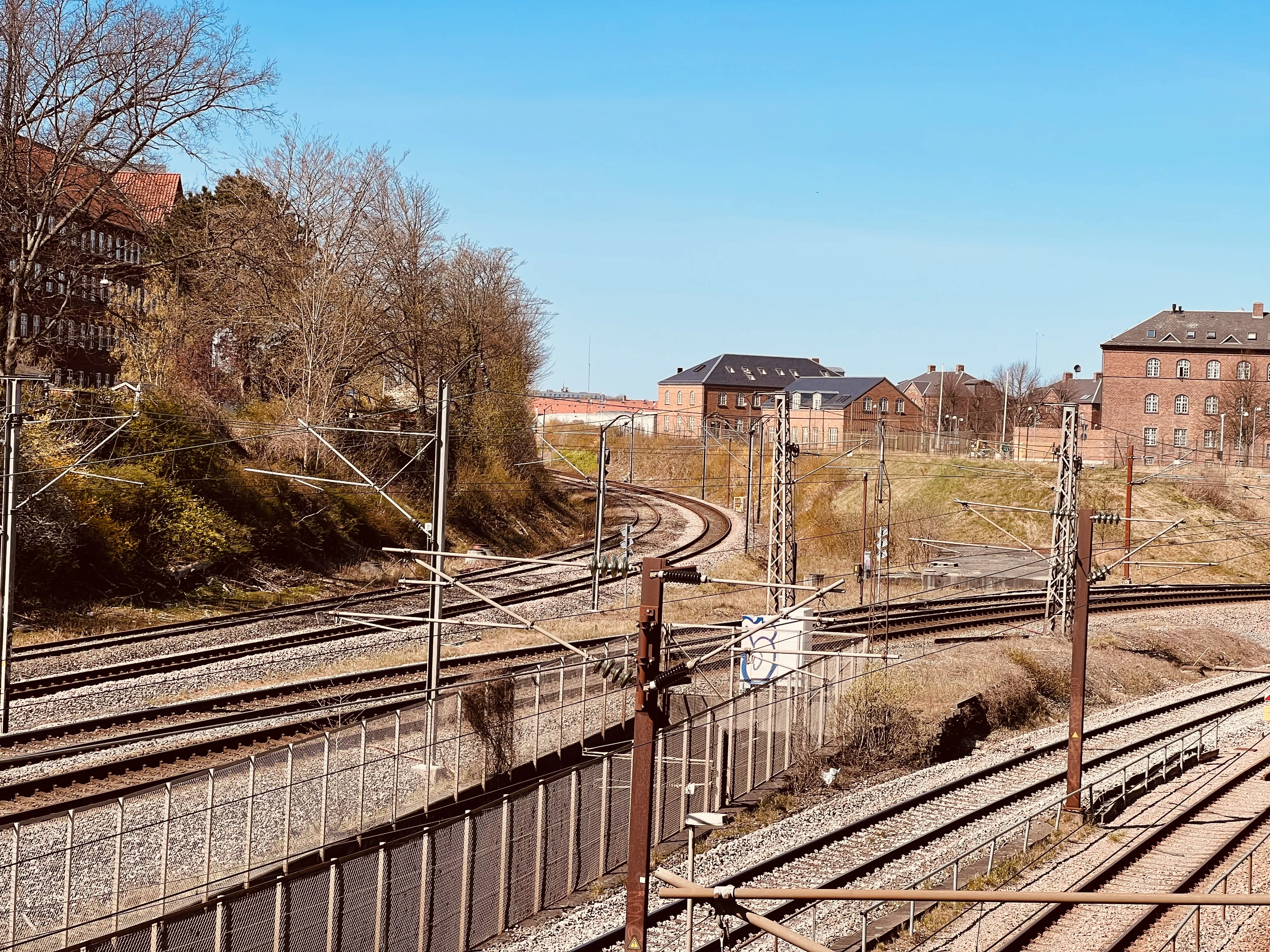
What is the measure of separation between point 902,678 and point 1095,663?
32.3 ft

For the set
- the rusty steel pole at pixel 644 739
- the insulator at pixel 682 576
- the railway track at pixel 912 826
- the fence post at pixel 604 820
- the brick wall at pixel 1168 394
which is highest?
the brick wall at pixel 1168 394

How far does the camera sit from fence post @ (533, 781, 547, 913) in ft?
53.4

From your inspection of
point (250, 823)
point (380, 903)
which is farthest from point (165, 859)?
point (380, 903)

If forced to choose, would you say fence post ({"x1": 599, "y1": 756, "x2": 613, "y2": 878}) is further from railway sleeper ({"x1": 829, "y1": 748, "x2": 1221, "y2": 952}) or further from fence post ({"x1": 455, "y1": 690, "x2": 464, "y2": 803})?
railway sleeper ({"x1": 829, "y1": 748, "x2": 1221, "y2": 952})

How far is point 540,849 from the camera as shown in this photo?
53.6 ft

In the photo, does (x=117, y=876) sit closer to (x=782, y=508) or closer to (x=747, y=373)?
(x=782, y=508)

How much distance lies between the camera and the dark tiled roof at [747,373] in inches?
4067

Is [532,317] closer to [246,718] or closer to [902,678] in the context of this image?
[902,678]

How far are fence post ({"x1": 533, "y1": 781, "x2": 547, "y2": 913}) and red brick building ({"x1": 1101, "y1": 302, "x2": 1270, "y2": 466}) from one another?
73.0 meters

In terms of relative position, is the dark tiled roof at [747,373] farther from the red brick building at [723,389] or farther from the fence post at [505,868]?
the fence post at [505,868]

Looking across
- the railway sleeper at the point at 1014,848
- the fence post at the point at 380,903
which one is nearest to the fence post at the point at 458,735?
the fence post at the point at 380,903

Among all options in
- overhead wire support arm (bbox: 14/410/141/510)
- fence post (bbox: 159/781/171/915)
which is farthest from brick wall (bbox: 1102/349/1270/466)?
fence post (bbox: 159/781/171/915)

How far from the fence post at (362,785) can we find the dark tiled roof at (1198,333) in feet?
253

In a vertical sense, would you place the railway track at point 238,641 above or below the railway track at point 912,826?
above
